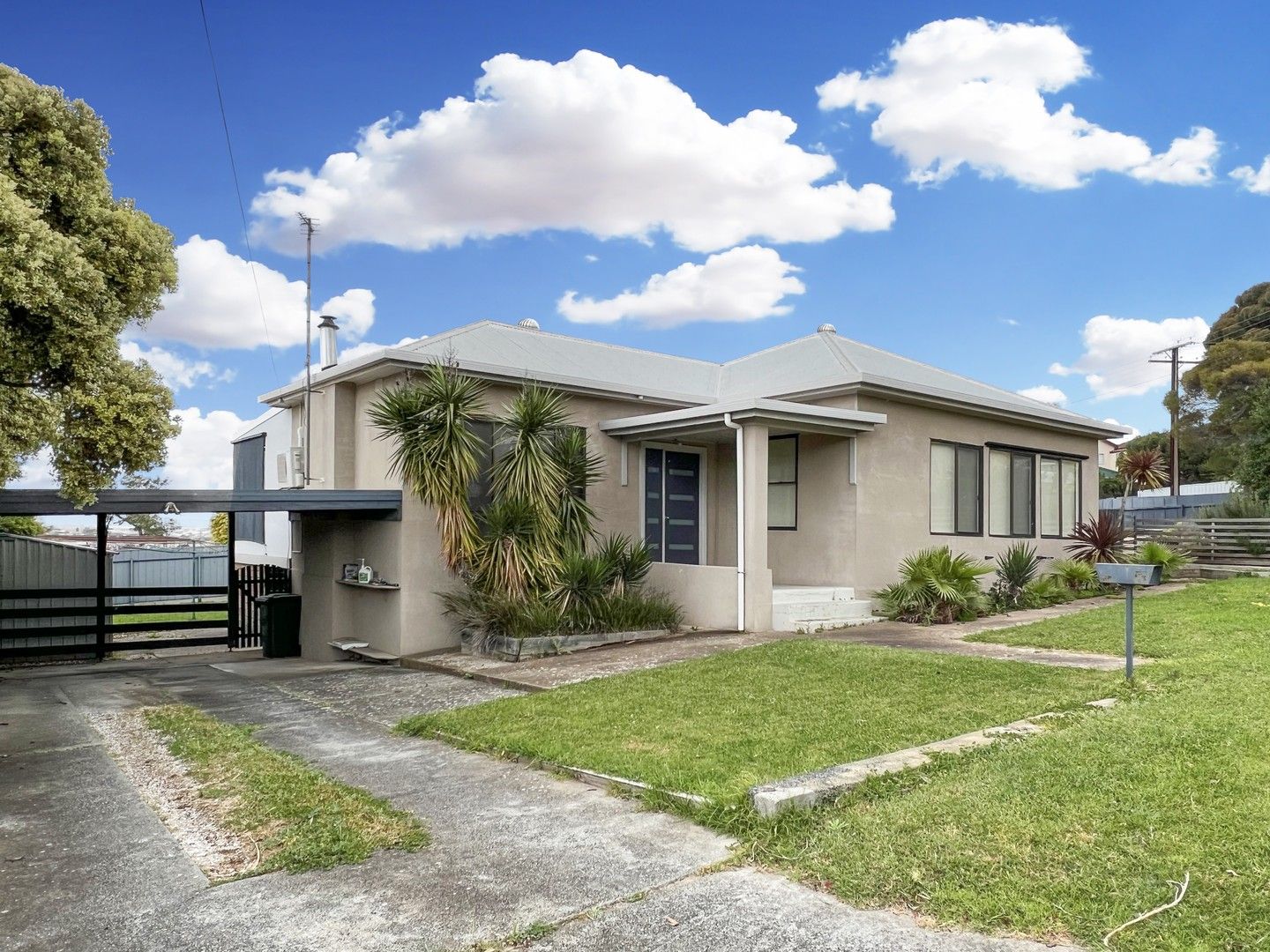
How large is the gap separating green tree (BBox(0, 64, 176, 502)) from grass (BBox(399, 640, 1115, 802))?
11.0ft

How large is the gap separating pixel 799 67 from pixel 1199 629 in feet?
31.6

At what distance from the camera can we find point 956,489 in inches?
597

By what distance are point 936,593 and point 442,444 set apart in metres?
7.07

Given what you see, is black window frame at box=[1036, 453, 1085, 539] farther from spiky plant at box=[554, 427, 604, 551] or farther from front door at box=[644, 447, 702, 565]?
spiky plant at box=[554, 427, 604, 551]

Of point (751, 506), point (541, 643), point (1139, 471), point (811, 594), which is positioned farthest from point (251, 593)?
point (1139, 471)

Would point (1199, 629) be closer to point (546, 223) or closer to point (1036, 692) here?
point (1036, 692)

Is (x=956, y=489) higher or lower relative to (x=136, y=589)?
higher

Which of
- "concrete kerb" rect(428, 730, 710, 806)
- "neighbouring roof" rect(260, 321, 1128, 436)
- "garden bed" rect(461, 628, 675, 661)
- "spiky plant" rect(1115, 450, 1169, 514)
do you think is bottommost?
"garden bed" rect(461, 628, 675, 661)

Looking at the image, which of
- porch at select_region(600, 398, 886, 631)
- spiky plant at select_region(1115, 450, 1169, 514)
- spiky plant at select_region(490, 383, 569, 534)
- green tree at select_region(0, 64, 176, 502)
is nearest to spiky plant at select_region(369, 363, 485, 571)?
spiky plant at select_region(490, 383, 569, 534)

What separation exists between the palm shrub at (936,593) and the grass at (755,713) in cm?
335

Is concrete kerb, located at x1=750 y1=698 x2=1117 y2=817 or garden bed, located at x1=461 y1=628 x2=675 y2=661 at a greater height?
concrete kerb, located at x1=750 y1=698 x2=1117 y2=817

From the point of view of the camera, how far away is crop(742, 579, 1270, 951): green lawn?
3418 millimetres

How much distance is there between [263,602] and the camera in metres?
14.9

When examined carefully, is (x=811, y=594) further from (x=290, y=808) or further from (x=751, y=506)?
(x=290, y=808)
